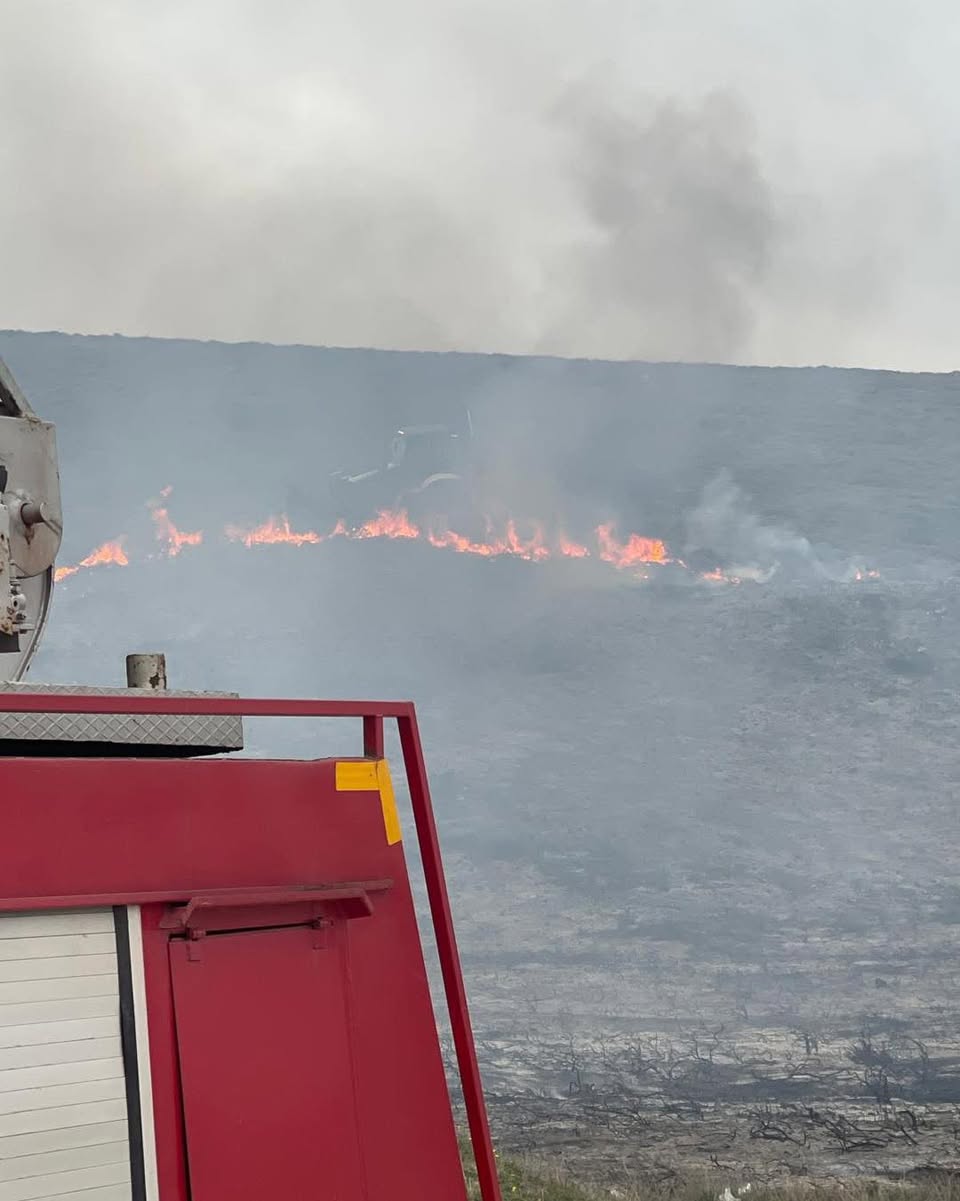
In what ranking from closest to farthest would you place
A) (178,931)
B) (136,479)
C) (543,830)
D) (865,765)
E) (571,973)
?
(178,931)
(571,973)
(543,830)
(865,765)
(136,479)

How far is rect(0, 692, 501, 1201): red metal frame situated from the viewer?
3.92 m

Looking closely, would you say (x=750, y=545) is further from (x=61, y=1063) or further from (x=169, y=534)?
(x=61, y=1063)

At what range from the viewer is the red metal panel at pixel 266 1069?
3.58 meters

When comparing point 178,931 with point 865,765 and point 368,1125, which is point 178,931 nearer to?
point 368,1125

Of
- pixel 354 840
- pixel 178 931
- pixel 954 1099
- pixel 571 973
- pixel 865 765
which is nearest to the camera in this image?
pixel 178 931

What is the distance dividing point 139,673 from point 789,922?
23.1m

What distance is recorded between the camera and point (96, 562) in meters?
30.0

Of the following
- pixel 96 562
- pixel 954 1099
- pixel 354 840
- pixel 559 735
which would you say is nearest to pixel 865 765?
pixel 559 735

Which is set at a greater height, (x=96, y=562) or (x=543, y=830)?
(x=96, y=562)

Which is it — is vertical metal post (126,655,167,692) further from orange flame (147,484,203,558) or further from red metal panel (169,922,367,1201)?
orange flame (147,484,203,558)

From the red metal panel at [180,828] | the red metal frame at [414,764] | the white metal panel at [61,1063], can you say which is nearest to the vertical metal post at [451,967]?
the red metal frame at [414,764]

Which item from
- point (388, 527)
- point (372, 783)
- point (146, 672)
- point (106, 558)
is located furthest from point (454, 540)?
point (372, 783)

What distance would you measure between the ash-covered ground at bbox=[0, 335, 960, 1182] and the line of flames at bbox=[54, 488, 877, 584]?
268mm

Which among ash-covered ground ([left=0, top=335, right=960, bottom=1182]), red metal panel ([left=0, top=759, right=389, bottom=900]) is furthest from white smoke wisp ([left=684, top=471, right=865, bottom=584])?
red metal panel ([left=0, top=759, right=389, bottom=900])
